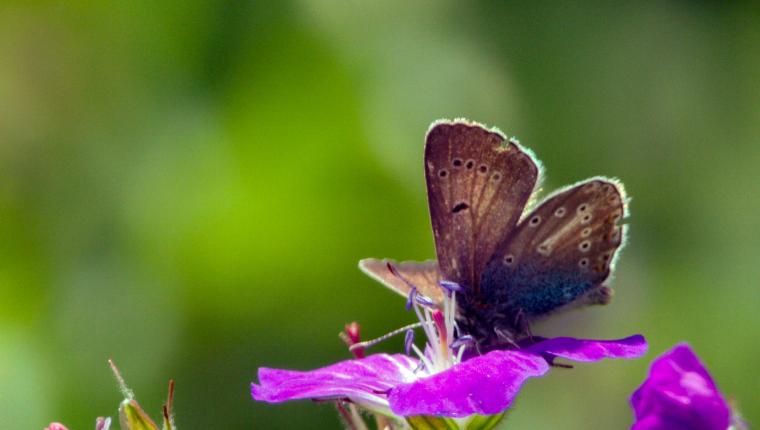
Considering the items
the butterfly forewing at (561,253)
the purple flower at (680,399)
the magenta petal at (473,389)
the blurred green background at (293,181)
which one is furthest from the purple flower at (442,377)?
the blurred green background at (293,181)

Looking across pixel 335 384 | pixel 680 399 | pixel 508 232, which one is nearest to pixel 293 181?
pixel 508 232

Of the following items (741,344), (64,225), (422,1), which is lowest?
(741,344)

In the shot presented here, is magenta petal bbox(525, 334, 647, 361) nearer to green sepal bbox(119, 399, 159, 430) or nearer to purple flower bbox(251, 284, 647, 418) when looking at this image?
purple flower bbox(251, 284, 647, 418)

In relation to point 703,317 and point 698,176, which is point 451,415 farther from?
point 698,176

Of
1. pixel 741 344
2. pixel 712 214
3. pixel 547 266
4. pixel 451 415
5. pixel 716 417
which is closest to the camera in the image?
pixel 716 417

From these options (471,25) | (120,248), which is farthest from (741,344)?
(120,248)

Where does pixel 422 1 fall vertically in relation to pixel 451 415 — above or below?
above

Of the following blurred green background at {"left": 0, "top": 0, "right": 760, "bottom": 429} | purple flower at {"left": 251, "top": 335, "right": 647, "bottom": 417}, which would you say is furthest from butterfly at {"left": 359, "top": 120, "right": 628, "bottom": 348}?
blurred green background at {"left": 0, "top": 0, "right": 760, "bottom": 429}
